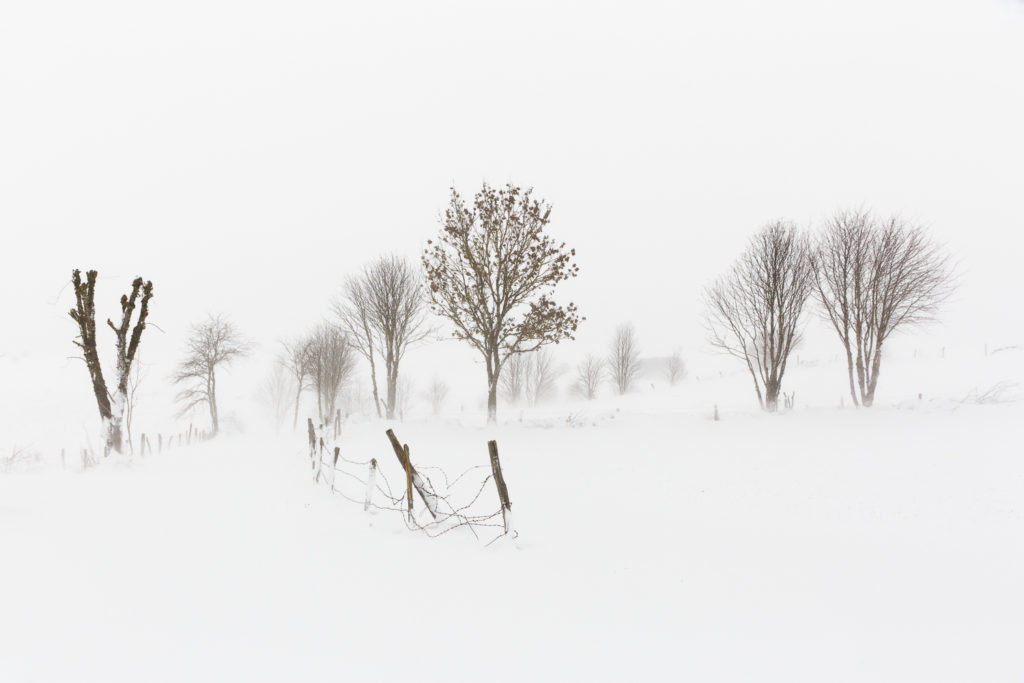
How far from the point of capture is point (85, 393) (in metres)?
44.6

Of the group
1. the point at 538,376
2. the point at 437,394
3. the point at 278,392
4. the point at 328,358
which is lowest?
the point at 437,394

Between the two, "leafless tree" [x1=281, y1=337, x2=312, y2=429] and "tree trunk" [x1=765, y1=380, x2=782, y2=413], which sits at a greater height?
"leafless tree" [x1=281, y1=337, x2=312, y2=429]

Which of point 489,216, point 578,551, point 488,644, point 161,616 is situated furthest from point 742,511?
point 489,216

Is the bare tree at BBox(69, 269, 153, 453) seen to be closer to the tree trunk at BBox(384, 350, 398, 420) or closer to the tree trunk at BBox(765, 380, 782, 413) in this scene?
the tree trunk at BBox(384, 350, 398, 420)

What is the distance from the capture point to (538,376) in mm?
52844

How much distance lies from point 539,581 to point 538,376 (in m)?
47.4

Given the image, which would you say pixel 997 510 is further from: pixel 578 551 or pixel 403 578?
pixel 403 578

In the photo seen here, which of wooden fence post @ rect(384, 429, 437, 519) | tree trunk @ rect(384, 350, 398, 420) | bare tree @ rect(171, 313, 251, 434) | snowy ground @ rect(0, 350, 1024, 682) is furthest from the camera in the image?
bare tree @ rect(171, 313, 251, 434)

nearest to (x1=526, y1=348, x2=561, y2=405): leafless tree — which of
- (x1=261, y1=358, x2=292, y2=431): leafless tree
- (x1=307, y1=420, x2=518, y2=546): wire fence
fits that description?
(x1=261, y1=358, x2=292, y2=431): leafless tree

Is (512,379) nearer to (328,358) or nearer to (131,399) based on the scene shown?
(328,358)

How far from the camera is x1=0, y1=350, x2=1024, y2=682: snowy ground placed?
3.96 metres

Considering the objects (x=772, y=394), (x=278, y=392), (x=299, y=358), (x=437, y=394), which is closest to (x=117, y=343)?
(x=299, y=358)

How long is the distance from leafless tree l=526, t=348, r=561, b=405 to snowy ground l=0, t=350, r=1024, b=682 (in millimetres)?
39555

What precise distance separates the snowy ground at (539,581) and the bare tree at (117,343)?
3.49m
